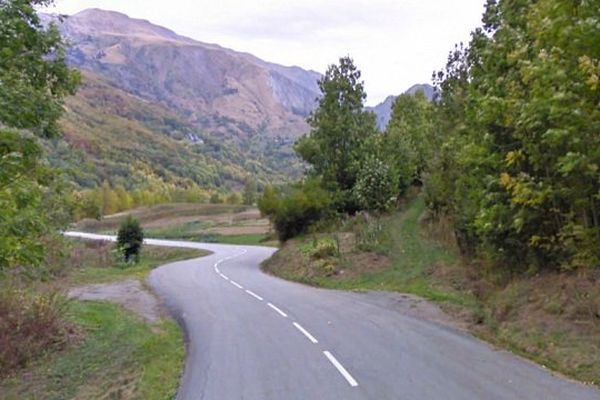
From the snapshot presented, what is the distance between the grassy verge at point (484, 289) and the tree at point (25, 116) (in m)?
9.20

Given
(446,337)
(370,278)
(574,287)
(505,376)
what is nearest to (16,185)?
(505,376)

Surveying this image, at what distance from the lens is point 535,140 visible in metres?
15.0

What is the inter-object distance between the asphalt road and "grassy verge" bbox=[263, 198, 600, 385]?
2.77ft

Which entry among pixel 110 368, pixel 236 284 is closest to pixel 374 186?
pixel 236 284

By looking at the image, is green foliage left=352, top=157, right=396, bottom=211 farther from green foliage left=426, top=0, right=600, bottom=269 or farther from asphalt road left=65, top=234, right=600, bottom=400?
asphalt road left=65, top=234, right=600, bottom=400

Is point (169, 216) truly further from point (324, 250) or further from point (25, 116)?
point (25, 116)

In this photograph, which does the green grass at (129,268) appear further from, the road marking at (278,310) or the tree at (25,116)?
the tree at (25,116)

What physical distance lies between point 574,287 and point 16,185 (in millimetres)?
11546

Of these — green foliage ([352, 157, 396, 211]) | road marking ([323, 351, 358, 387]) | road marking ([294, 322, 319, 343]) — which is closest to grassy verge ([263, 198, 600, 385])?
road marking ([323, 351, 358, 387])

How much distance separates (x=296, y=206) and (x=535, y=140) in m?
26.5

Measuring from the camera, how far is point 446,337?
1437 cm

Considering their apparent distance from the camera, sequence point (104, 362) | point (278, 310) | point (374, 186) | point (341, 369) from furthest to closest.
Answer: point (374, 186) < point (278, 310) < point (104, 362) < point (341, 369)

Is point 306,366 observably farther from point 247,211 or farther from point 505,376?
point 247,211

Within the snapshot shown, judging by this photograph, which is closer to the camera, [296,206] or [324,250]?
[324,250]
